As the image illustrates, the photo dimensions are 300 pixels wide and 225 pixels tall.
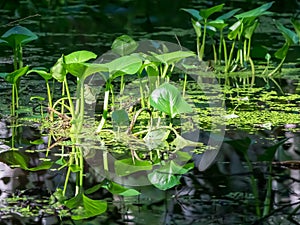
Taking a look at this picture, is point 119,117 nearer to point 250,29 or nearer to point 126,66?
point 126,66

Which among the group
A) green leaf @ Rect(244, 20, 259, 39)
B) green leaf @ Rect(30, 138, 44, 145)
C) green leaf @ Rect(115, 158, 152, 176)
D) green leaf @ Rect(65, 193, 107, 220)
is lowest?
green leaf @ Rect(65, 193, 107, 220)

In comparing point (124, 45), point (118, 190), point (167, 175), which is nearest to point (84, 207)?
point (118, 190)

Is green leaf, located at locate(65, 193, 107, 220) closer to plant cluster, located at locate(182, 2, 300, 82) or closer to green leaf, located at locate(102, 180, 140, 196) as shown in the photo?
green leaf, located at locate(102, 180, 140, 196)

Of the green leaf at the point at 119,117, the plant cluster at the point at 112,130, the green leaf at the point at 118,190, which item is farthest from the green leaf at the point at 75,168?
the green leaf at the point at 119,117

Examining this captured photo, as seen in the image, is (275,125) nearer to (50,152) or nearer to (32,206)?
(50,152)

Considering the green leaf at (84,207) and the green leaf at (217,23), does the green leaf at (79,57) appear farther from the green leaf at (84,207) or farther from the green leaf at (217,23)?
the green leaf at (217,23)

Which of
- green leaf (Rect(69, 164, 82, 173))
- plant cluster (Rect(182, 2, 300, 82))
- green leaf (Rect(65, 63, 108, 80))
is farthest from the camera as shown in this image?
plant cluster (Rect(182, 2, 300, 82))

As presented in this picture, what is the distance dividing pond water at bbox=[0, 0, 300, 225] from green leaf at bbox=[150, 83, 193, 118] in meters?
0.13

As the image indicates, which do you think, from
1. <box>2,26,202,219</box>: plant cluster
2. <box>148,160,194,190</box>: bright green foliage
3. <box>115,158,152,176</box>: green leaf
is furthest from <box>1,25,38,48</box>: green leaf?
<box>148,160,194,190</box>: bright green foliage

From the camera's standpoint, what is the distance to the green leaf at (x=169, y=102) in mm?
2148

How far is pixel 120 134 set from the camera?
2297 millimetres

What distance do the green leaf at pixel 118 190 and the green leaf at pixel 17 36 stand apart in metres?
0.77

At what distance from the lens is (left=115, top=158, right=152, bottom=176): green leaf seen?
2.00 m

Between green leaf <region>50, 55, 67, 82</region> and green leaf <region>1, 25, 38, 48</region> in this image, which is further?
green leaf <region>1, 25, 38, 48</region>
